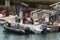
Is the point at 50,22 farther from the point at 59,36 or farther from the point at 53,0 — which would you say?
the point at 53,0

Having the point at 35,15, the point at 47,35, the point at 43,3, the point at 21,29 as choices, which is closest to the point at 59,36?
the point at 47,35

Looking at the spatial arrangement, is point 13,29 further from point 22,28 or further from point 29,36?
point 29,36

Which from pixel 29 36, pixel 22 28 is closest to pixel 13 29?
pixel 22 28

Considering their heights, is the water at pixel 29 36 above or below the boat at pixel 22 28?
below

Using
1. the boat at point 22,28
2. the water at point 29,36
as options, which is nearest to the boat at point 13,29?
the boat at point 22,28

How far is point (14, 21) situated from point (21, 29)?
13.5 feet

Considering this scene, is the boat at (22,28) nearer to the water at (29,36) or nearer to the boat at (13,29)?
the boat at (13,29)

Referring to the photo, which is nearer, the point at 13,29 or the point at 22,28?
the point at 22,28

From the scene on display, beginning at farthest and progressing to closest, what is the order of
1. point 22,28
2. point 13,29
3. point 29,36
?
point 13,29
point 22,28
point 29,36

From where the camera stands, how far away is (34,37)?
5197cm

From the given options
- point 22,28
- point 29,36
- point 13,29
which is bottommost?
point 29,36

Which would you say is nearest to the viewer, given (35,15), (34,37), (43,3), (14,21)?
(34,37)

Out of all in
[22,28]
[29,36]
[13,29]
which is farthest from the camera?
[13,29]

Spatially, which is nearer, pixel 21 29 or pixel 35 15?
pixel 21 29
